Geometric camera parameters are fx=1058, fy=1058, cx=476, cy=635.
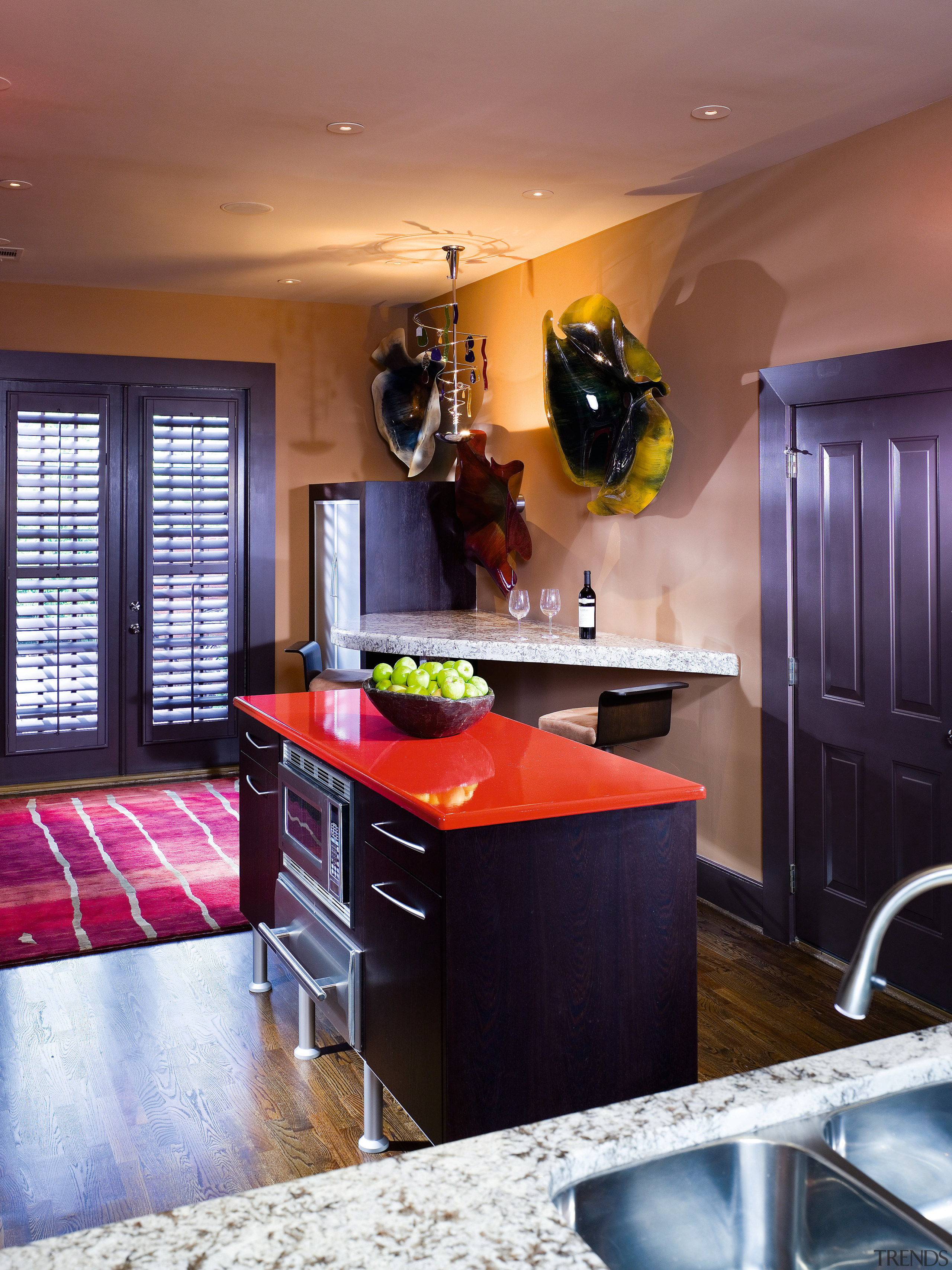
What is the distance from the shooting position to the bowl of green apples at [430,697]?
2795 mm

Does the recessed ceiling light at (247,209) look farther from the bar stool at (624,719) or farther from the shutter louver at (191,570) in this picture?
the bar stool at (624,719)

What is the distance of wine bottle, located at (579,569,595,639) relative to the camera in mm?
4805

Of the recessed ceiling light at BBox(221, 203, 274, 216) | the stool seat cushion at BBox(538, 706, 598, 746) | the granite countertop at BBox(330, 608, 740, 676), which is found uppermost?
the recessed ceiling light at BBox(221, 203, 274, 216)

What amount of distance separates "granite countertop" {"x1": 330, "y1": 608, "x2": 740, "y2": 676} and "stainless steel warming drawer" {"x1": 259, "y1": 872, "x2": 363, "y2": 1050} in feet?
5.70

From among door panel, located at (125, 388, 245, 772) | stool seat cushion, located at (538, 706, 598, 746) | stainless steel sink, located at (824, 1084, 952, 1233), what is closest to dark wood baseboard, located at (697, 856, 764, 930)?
stool seat cushion, located at (538, 706, 598, 746)

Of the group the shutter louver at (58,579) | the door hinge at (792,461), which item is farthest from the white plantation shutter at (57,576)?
the door hinge at (792,461)

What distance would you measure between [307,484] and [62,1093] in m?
4.61

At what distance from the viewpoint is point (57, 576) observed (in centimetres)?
634

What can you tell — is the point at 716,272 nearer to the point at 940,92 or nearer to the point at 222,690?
the point at 940,92

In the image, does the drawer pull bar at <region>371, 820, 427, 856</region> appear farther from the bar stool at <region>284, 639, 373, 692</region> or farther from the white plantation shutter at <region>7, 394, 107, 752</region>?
the white plantation shutter at <region>7, 394, 107, 752</region>

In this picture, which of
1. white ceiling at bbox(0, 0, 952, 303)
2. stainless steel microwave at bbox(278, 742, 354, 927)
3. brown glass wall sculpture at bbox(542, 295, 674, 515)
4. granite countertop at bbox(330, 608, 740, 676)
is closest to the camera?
stainless steel microwave at bbox(278, 742, 354, 927)

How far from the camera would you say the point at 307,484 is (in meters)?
6.93

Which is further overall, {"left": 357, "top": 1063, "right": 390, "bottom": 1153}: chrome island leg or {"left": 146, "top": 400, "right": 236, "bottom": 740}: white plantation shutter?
{"left": 146, "top": 400, "right": 236, "bottom": 740}: white plantation shutter

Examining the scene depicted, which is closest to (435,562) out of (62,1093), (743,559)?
(743,559)
